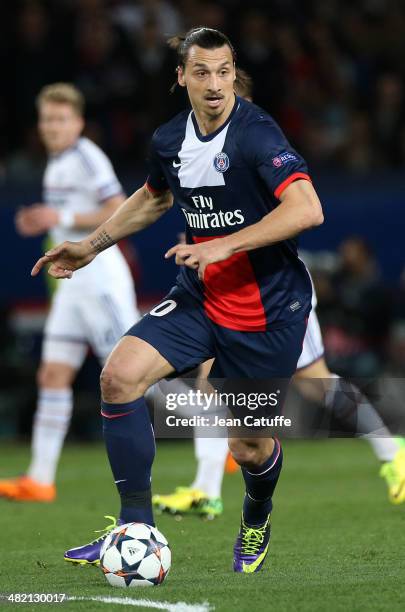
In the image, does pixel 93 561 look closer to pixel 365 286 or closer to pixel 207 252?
pixel 207 252

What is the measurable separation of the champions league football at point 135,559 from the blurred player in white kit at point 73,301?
12.2ft

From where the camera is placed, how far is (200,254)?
17.0ft

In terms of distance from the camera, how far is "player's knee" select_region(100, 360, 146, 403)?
5422 millimetres

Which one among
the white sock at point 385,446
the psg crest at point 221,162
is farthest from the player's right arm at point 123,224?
the white sock at point 385,446

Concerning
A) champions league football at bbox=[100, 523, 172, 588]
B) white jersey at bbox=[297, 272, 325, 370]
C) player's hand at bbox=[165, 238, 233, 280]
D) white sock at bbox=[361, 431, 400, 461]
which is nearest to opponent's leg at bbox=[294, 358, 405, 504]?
white sock at bbox=[361, 431, 400, 461]

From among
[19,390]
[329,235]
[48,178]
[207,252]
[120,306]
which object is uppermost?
[207,252]

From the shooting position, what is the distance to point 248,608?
4734 mm

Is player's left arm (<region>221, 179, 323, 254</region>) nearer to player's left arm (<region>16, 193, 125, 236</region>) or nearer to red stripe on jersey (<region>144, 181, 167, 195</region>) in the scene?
red stripe on jersey (<region>144, 181, 167, 195</region>)

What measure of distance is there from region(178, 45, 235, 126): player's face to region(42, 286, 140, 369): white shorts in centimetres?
364

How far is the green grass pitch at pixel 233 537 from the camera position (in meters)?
5.03

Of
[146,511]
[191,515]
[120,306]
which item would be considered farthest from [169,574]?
[120,306]

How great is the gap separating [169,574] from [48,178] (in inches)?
172

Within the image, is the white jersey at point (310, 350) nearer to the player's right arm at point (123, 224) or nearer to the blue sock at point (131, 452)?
the player's right arm at point (123, 224)

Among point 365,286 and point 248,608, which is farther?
point 365,286
